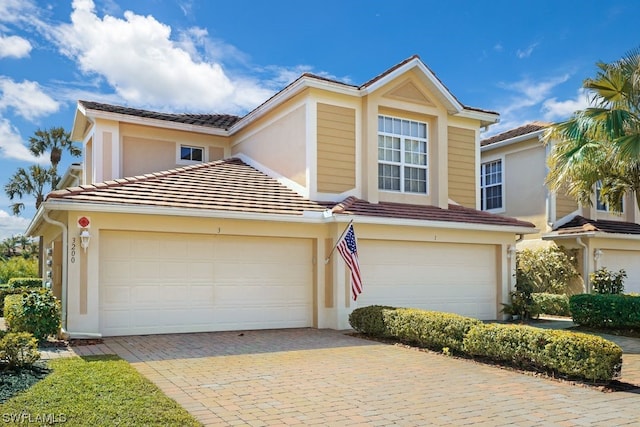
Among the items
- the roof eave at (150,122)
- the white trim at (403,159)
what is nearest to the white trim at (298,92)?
the roof eave at (150,122)

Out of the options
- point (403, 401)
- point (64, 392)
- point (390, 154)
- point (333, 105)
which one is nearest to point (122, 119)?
point (333, 105)

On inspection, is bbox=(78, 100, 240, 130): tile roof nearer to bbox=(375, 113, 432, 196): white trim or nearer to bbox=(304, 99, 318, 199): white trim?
bbox=(304, 99, 318, 199): white trim

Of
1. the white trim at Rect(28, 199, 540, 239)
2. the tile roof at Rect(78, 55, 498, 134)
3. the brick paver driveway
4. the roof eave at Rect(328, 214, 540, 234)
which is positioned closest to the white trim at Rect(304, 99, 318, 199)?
the tile roof at Rect(78, 55, 498, 134)

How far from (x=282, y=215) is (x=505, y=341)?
6.12 meters

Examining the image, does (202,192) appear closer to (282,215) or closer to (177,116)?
(282,215)

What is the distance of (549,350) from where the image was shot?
8.72 m

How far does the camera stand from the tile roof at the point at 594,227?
749 inches

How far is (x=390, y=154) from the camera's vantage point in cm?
1622

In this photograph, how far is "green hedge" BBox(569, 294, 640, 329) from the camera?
45.4 feet

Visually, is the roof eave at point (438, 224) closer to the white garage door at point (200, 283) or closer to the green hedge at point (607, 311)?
the white garage door at point (200, 283)

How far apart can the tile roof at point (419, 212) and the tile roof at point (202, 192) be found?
89 cm

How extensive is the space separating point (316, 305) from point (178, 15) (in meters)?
8.10

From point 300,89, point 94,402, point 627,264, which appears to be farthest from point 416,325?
point 627,264

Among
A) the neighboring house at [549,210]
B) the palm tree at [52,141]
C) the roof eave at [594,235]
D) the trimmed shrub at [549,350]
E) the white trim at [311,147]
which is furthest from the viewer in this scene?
the palm tree at [52,141]
